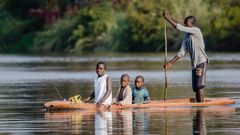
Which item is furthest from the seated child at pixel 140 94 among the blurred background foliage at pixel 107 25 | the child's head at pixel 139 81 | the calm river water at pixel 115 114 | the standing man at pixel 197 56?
the blurred background foliage at pixel 107 25

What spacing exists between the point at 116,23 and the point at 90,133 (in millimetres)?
60649

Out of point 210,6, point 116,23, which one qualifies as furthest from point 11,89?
point 116,23

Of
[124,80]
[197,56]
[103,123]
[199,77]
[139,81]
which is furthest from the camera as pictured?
[197,56]

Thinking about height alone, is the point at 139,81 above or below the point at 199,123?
above

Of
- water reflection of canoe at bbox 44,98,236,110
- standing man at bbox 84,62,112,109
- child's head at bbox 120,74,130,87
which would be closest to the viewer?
standing man at bbox 84,62,112,109

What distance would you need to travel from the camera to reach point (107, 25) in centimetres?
7712

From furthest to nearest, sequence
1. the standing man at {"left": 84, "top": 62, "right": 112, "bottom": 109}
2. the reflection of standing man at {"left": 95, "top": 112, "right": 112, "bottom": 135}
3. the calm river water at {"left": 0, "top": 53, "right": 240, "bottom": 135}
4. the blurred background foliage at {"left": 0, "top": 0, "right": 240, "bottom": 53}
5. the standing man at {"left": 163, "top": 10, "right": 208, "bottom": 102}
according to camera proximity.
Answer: the blurred background foliage at {"left": 0, "top": 0, "right": 240, "bottom": 53} → the standing man at {"left": 163, "top": 10, "right": 208, "bottom": 102} → the standing man at {"left": 84, "top": 62, "right": 112, "bottom": 109} → the calm river water at {"left": 0, "top": 53, "right": 240, "bottom": 135} → the reflection of standing man at {"left": 95, "top": 112, "right": 112, "bottom": 135}

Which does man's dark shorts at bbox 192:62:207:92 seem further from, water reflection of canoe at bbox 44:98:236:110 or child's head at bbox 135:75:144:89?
child's head at bbox 135:75:144:89

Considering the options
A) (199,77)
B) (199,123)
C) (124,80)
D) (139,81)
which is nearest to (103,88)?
(124,80)

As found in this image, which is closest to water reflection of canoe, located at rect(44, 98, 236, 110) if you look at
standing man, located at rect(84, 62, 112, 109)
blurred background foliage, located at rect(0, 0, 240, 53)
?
standing man, located at rect(84, 62, 112, 109)

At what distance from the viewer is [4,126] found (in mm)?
18766

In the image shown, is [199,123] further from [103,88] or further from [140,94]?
[140,94]

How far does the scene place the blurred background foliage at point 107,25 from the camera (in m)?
67.5

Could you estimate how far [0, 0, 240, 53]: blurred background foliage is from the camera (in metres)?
67.5
